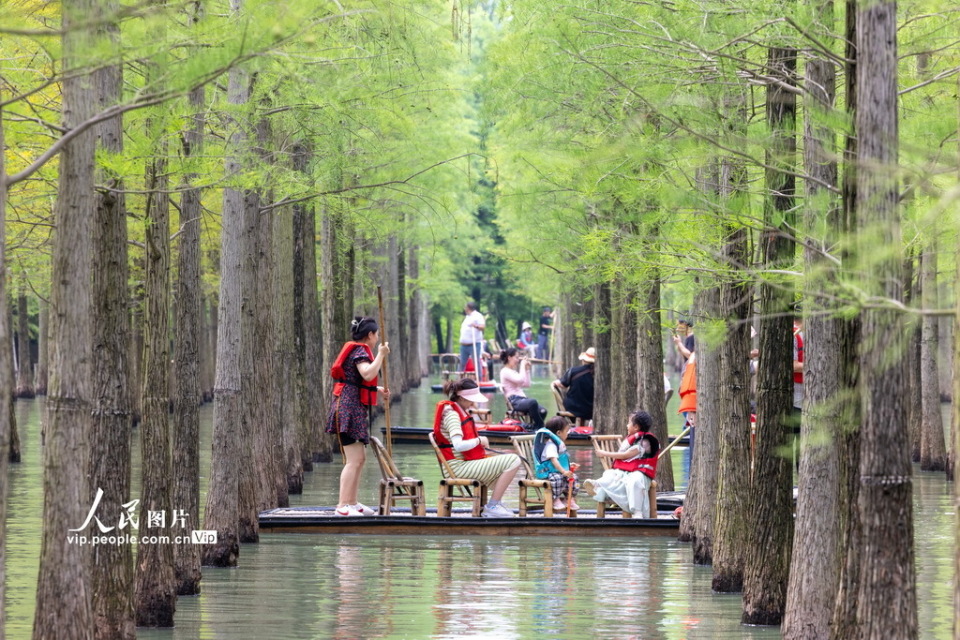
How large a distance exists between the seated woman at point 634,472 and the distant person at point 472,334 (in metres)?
19.2

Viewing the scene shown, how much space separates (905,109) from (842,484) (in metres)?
2.88

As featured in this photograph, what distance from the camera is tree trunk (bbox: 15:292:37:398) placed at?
130ft

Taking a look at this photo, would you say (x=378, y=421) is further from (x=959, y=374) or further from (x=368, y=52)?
(x=959, y=374)

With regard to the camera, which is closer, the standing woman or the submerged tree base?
the submerged tree base

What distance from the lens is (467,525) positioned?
15.2 m

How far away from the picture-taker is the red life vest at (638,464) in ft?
50.1

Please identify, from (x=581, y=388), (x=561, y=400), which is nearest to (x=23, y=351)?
(x=561, y=400)

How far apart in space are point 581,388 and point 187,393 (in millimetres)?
15518

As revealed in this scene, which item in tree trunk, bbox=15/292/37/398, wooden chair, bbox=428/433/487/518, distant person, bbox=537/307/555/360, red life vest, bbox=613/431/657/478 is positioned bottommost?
wooden chair, bbox=428/433/487/518

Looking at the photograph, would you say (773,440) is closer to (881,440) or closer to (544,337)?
(881,440)

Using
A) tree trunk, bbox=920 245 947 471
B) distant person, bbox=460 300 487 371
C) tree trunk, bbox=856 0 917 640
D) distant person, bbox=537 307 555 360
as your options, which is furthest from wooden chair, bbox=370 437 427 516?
distant person, bbox=537 307 555 360

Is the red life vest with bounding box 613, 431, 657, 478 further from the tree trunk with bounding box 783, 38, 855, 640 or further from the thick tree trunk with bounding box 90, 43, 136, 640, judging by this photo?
the thick tree trunk with bounding box 90, 43, 136, 640

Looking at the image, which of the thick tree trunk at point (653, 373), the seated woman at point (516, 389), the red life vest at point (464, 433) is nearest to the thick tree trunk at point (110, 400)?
the red life vest at point (464, 433)

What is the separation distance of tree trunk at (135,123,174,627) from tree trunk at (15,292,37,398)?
26.4m
